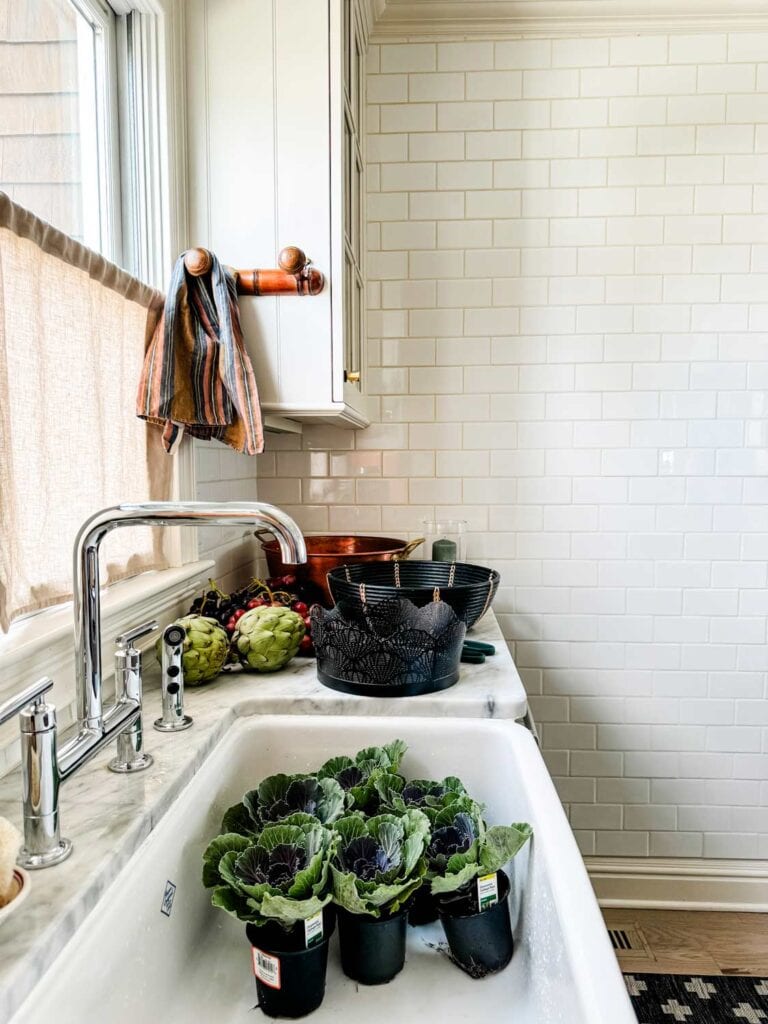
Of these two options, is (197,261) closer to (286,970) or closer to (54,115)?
(54,115)

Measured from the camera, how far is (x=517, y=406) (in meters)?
2.13

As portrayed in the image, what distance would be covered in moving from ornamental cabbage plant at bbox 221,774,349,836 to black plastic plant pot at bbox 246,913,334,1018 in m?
0.16

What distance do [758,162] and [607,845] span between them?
6.80 ft

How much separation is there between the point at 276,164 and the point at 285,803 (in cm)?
122

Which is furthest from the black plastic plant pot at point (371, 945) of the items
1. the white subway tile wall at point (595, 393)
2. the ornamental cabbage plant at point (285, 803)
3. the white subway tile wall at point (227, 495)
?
the white subway tile wall at point (595, 393)

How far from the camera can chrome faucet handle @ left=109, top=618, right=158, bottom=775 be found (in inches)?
34.6

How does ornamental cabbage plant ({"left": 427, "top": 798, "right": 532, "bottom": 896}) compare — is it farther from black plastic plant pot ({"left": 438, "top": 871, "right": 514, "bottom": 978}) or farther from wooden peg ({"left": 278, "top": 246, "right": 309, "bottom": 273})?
wooden peg ({"left": 278, "top": 246, "right": 309, "bottom": 273})

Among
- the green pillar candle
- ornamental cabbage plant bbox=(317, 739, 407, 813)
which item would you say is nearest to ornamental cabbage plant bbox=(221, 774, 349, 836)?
ornamental cabbage plant bbox=(317, 739, 407, 813)

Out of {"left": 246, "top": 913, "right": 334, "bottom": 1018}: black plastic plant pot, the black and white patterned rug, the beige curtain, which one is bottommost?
the black and white patterned rug

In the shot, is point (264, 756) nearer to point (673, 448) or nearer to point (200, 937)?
point (200, 937)

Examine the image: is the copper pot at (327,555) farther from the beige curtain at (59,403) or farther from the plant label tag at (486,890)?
the plant label tag at (486,890)

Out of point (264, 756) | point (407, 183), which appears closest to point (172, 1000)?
point (264, 756)

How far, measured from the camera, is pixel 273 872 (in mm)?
814

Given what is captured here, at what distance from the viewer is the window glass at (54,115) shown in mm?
1015
